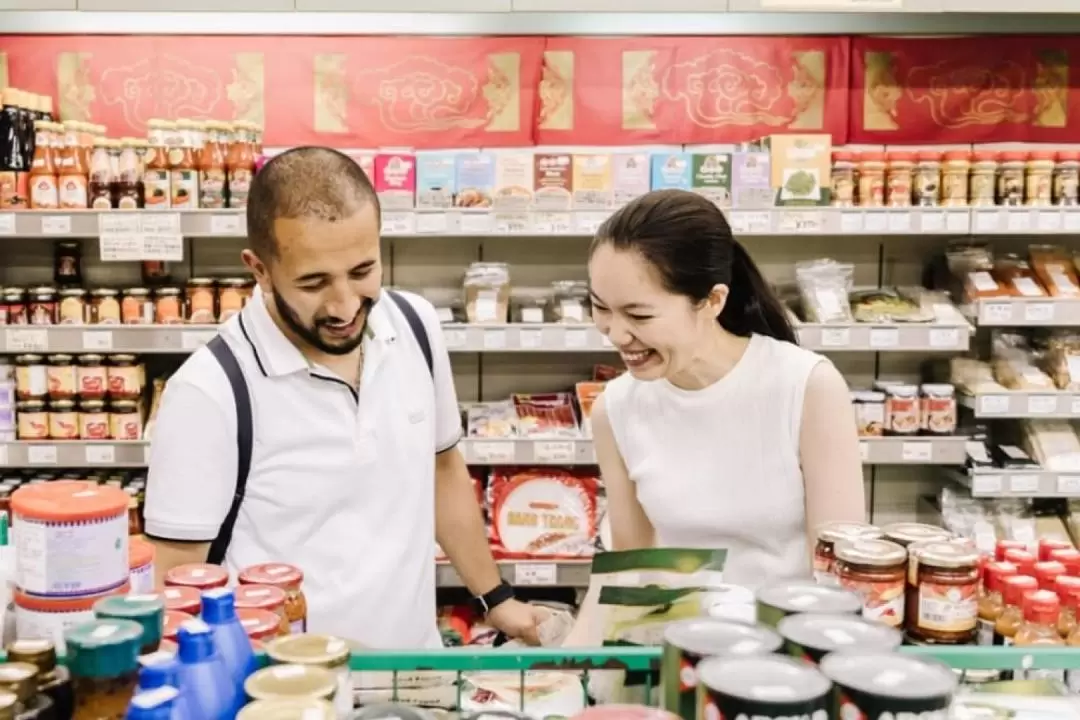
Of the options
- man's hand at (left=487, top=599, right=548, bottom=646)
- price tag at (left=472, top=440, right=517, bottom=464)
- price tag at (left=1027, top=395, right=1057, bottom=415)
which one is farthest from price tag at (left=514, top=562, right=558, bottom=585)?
price tag at (left=1027, top=395, right=1057, bottom=415)

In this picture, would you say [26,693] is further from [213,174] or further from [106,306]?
[106,306]

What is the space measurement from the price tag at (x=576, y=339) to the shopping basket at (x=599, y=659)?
2258 millimetres

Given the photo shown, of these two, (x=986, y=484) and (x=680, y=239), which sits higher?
(x=680, y=239)

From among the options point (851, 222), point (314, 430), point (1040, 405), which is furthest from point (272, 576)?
point (1040, 405)

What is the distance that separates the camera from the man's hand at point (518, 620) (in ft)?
6.62

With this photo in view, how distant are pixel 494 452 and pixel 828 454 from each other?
1.76 meters

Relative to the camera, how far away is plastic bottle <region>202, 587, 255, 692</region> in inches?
38.9

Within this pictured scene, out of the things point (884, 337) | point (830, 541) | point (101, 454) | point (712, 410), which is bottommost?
point (101, 454)

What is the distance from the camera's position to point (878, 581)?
1190mm

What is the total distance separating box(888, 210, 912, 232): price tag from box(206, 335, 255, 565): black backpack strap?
7.72ft

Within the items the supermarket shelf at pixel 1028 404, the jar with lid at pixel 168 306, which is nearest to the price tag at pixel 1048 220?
the supermarket shelf at pixel 1028 404

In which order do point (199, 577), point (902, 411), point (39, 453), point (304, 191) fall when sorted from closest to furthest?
1. point (199, 577)
2. point (304, 191)
3. point (39, 453)
4. point (902, 411)

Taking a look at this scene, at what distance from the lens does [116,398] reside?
3439 millimetres

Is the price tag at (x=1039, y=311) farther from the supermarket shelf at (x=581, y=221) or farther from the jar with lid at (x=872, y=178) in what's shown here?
the jar with lid at (x=872, y=178)
